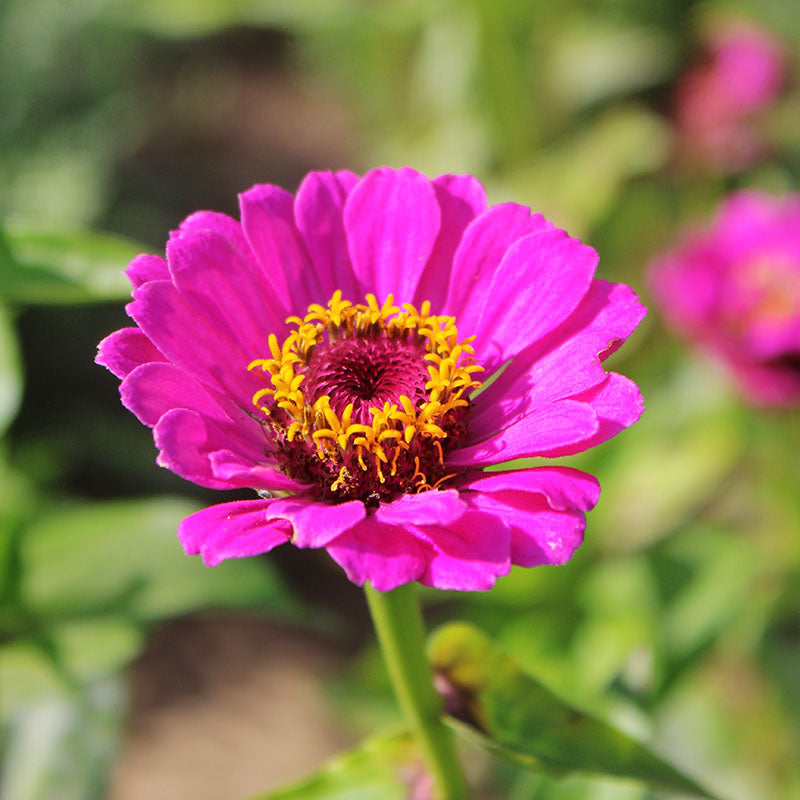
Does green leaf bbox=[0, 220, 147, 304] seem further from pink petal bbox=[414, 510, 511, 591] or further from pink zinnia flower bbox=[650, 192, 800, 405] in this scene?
pink zinnia flower bbox=[650, 192, 800, 405]

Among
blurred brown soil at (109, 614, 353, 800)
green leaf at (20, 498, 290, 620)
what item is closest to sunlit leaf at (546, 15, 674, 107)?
blurred brown soil at (109, 614, 353, 800)

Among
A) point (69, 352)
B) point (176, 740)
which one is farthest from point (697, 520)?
point (69, 352)

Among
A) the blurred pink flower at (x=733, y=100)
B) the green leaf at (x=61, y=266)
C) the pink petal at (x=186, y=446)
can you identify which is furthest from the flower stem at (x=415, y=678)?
the blurred pink flower at (x=733, y=100)

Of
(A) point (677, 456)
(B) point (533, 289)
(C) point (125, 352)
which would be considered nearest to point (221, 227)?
(C) point (125, 352)

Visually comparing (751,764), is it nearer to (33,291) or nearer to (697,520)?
(697,520)

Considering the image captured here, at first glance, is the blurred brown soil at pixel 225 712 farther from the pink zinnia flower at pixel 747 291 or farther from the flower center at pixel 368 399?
the flower center at pixel 368 399

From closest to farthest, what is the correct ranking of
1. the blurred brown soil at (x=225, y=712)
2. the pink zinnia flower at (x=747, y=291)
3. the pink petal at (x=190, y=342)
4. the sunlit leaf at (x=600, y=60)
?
the pink petal at (x=190, y=342) < the pink zinnia flower at (x=747, y=291) < the blurred brown soil at (x=225, y=712) < the sunlit leaf at (x=600, y=60)

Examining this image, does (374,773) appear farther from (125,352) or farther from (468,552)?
(125,352)
